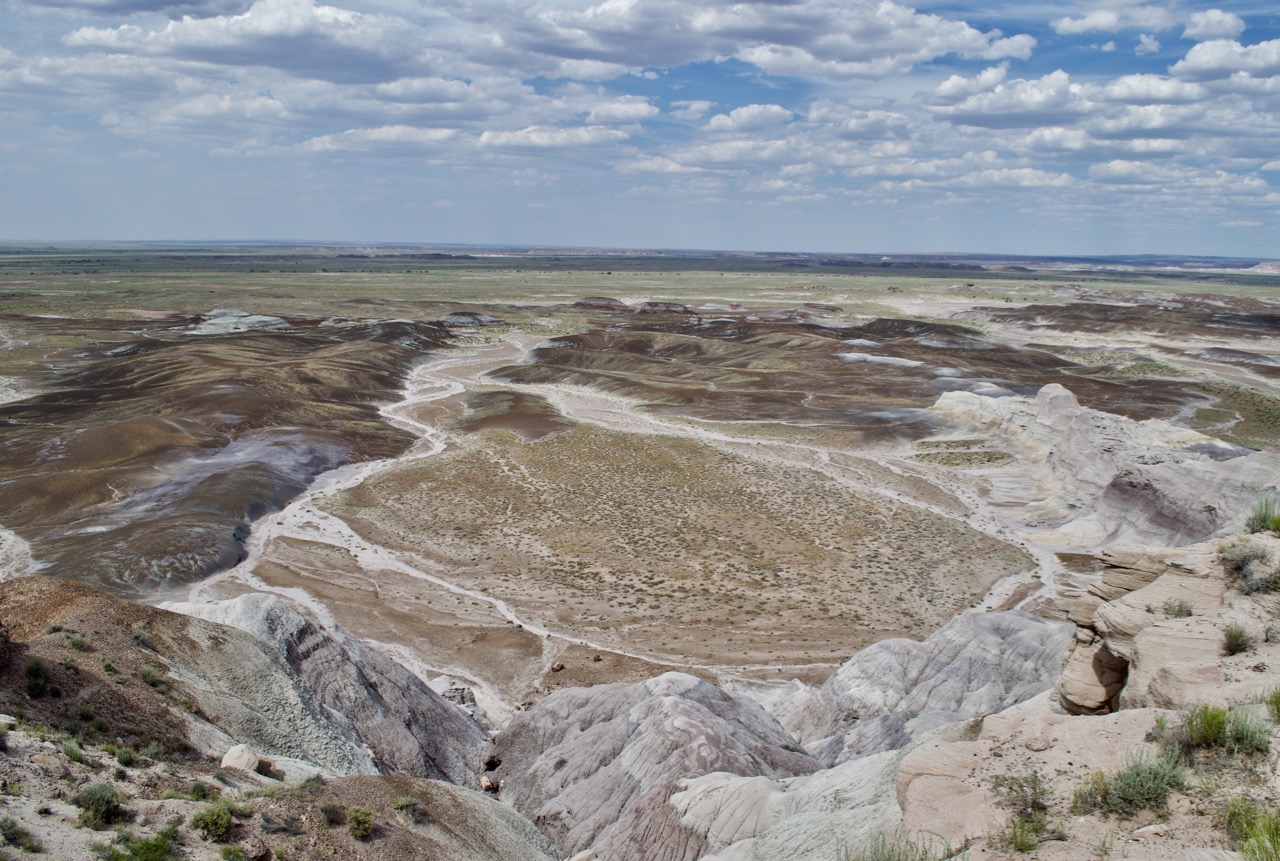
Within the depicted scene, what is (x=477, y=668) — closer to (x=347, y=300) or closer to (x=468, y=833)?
(x=468, y=833)

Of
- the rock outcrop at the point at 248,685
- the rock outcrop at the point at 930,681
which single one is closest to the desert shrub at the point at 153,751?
the rock outcrop at the point at 248,685

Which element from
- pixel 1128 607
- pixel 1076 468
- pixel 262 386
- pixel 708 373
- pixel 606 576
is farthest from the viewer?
pixel 708 373

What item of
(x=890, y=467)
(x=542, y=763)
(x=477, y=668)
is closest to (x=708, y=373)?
(x=890, y=467)

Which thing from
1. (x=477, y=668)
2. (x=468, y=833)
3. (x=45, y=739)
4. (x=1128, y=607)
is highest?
(x=1128, y=607)

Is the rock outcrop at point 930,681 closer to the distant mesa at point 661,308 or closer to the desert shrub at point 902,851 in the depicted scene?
the desert shrub at point 902,851

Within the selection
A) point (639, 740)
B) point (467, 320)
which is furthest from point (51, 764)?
point (467, 320)

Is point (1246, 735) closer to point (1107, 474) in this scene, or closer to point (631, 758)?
point (631, 758)
